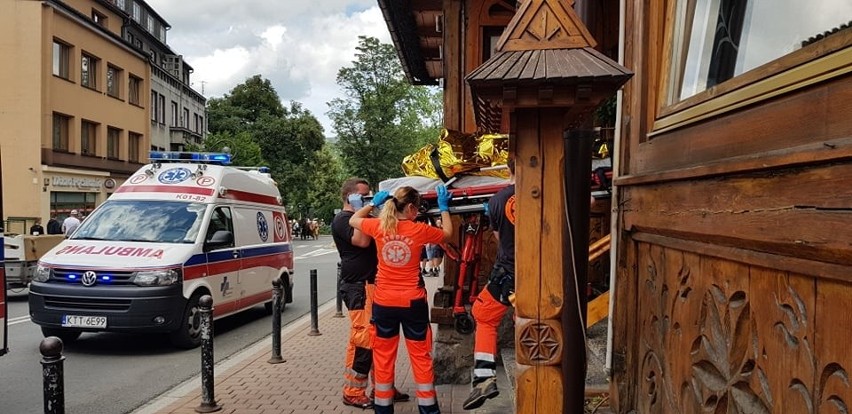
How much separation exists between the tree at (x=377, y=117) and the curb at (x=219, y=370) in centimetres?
4064

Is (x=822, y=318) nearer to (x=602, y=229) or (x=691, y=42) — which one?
(x=691, y=42)

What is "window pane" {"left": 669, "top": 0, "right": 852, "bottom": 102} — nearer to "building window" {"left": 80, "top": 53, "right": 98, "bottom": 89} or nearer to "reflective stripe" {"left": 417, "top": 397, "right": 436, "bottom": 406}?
"reflective stripe" {"left": 417, "top": 397, "right": 436, "bottom": 406}

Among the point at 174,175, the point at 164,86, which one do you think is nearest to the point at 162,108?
the point at 164,86

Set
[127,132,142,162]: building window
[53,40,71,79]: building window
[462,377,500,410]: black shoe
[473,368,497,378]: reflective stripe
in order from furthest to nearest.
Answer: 1. [127,132,142,162]: building window
2. [53,40,71,79]: building window
3. [473,368,497,378]: reflective stripe
4. [462,377,500,410]: black shoe

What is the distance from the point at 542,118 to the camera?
9.59 feet

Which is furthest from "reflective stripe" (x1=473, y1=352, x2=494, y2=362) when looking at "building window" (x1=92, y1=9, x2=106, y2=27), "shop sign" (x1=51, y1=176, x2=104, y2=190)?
"building window" (x1=92, y1=9, x2=106, y2=27)

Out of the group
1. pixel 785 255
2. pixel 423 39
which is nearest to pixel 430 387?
pixel 785 255

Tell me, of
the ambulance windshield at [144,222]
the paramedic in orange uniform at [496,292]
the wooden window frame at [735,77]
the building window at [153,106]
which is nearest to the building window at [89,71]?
the building window at [153,106]

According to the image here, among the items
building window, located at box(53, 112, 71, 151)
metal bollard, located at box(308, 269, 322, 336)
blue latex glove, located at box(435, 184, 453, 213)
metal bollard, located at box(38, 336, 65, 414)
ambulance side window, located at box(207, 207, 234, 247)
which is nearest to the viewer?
metal bollard, located at box(38, 336, 65, 414)

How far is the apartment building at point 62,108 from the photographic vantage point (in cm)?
2627

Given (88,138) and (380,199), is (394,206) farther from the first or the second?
(88,138)

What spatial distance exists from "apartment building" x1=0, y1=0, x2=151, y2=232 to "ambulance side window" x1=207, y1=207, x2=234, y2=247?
14.4 meters

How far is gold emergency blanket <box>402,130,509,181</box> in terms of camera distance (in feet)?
20.0

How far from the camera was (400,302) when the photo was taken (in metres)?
4.94
